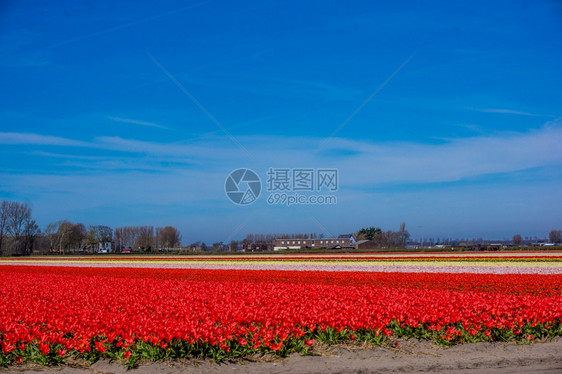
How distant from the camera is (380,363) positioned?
305 inches

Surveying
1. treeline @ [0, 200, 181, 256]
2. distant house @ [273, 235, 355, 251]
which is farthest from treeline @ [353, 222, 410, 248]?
treeline @ [0, 200, 181, 256]

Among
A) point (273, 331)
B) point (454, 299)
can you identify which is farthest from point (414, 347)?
point (454, 299)

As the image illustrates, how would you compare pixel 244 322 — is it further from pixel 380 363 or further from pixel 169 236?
pixel 169 236

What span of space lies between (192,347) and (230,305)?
355 centimetres

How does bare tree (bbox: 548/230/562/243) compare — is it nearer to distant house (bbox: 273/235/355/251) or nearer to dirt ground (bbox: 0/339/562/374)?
distant house (bbox: 273/235/355/251)

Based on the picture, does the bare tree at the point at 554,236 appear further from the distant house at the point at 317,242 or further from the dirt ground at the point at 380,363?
the dirt ground at the point at 380,363

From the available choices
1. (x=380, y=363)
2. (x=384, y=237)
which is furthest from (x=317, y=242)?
(x=380, y=363)

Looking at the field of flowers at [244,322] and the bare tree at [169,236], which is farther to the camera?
the bare tree at [169,236]

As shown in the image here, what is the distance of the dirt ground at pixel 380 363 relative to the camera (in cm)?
741

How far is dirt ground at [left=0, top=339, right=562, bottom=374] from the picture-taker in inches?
292

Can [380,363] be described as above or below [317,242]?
below

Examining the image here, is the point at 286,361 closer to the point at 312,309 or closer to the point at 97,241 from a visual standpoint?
the point at 312,309

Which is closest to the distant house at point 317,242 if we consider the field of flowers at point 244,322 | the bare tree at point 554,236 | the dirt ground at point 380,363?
the bare tree at point 554,236

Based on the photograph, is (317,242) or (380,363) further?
(317,242)
